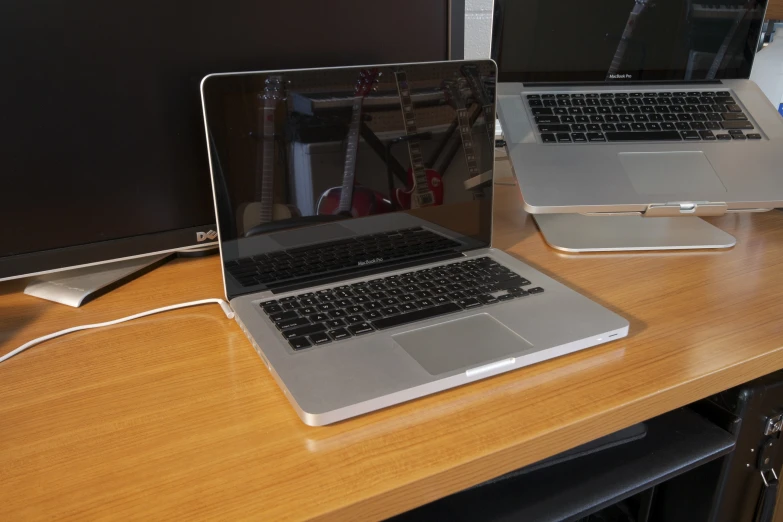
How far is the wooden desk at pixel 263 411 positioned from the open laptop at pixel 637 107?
15 centimetres

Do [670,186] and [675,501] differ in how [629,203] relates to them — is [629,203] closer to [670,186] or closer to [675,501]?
[670,186]

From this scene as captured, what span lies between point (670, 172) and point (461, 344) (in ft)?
1.50

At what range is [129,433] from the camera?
47 cm

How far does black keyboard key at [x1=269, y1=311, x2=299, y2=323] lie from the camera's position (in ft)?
1.93

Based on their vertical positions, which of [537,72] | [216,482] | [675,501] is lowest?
[675,501]

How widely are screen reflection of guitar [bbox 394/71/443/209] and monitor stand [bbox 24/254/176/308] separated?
0.31 metres

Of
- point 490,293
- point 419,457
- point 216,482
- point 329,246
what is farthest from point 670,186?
point 216,482

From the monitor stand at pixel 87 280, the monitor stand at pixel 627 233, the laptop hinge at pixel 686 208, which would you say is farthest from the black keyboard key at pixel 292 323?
the laptop hinge at pixel 686 208

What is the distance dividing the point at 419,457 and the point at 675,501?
529 mm

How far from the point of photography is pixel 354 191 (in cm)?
69

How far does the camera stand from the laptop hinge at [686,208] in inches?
31.4

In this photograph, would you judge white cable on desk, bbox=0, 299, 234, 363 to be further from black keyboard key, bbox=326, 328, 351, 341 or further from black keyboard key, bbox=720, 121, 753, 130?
black keyboard key, bbox=720, 121, 753, 130

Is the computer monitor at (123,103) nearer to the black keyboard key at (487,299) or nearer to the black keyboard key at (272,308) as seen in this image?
the black keyboard key at (272,308)

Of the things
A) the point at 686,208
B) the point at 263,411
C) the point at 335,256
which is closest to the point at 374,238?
the point at 335,256
